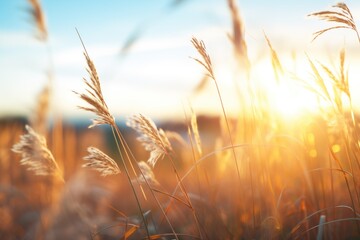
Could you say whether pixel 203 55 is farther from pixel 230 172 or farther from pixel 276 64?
pixel 230 172

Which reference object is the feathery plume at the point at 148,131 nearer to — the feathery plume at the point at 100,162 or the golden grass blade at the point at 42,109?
the feathery plume at the point at 100,162

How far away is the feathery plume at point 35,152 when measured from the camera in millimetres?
1543

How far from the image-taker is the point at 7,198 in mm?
3639

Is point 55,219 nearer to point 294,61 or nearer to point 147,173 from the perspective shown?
point 147,173

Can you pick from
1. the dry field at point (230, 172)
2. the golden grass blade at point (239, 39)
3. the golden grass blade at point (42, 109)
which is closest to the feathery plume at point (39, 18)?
the dry field at point (230, 172)

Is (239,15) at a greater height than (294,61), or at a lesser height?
greater

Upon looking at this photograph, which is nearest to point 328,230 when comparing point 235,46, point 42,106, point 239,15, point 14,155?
point 235,46

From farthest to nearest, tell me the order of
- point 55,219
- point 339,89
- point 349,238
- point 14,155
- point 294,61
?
1. point 14,155
2. point 55,219
3. point 294,61
4. point 349,238
5. point 339,89

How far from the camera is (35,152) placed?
5.17 feet

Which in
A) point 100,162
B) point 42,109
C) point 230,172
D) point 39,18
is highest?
point 39,18

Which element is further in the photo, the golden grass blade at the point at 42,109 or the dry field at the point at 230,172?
the golden grass blade at the point at 42,109

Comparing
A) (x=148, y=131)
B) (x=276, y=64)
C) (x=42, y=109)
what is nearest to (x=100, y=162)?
(x=148, y=131)

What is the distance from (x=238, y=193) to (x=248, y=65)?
0.84 metres

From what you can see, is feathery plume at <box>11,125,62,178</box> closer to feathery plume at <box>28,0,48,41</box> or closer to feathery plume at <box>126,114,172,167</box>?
feathery plume at <box>126,114,172,167</box>
